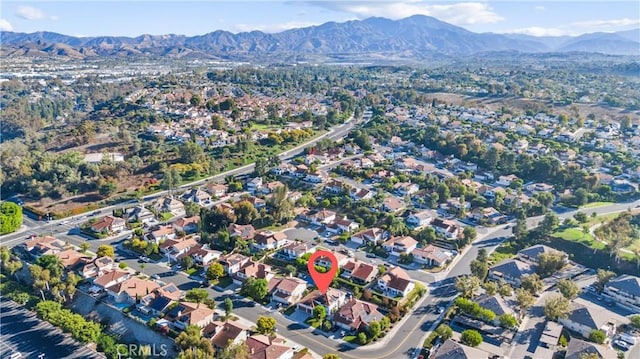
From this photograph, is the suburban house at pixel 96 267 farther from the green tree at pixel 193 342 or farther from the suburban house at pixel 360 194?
the suburban house at pixel 360 194

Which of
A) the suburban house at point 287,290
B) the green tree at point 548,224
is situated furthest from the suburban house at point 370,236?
the green tree at point 548,224

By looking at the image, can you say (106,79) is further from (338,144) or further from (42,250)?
(42,250)

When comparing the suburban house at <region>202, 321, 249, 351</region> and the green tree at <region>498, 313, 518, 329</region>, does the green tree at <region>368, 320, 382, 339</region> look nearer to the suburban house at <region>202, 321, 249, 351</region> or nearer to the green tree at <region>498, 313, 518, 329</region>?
the suburban house at <region>202, 321, 249, 351</region>

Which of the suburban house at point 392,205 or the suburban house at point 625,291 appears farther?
the suburban house at point 392,205

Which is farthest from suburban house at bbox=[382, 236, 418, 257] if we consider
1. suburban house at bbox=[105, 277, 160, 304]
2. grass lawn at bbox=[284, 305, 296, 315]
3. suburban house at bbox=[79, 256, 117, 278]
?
suburban house at bbox=[79, 256, 117, 278]

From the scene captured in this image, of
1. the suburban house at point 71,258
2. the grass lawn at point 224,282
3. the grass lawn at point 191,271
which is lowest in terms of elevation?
the grass lawn at point 224,282

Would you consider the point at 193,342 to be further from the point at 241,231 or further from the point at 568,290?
the point at 568,290
